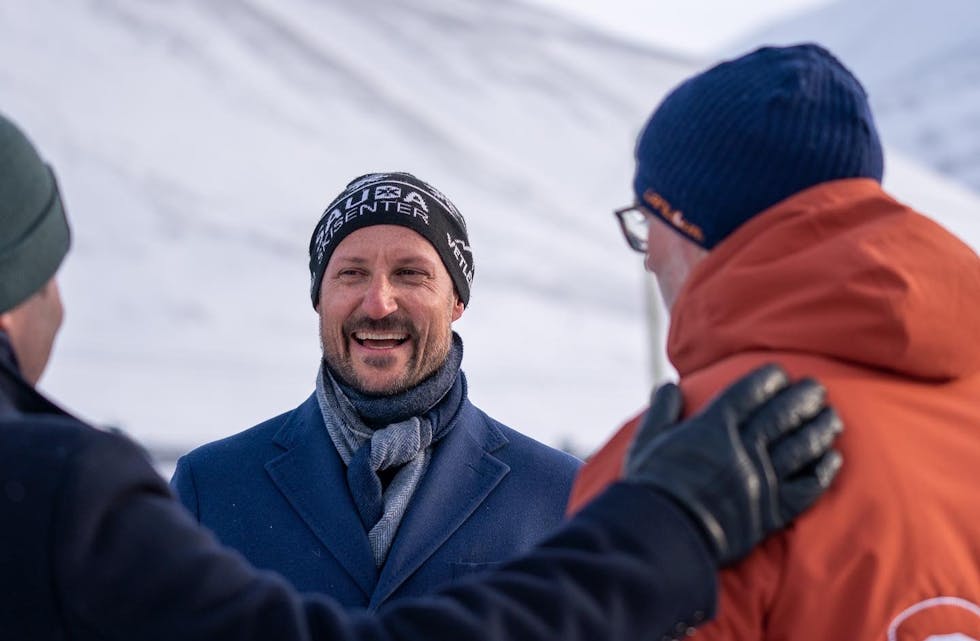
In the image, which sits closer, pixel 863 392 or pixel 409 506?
pixel 863 392

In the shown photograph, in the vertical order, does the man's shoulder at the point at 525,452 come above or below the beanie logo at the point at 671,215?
below

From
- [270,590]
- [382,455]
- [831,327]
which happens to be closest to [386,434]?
[382,455]

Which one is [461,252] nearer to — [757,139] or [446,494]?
[446,494]

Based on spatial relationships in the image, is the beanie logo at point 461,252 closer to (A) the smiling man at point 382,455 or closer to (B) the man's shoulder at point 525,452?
(A) the smiling man at point 382,455

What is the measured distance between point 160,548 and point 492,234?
83.2 feet

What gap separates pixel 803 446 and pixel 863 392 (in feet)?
0.43

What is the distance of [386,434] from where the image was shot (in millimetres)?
2713

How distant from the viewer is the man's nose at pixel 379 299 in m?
2.78

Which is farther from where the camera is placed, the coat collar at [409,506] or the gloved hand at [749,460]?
the coat collar at [409,506]

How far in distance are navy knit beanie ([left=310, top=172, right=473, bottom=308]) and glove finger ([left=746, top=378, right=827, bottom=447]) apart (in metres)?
1.54

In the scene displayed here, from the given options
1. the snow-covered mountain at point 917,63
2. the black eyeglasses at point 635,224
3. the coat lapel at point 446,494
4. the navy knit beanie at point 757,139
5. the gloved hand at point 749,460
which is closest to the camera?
the gloved hand at point 749,460

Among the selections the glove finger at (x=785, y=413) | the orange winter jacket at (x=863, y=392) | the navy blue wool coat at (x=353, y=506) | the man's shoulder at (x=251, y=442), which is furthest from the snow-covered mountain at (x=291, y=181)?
the glove finger at (x=785, y=413)

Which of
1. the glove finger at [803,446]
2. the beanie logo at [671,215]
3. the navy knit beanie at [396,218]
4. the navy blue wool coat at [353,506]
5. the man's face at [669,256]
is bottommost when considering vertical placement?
the navy blue wool coat at [353,506]

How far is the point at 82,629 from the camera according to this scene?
1405 millimetres
